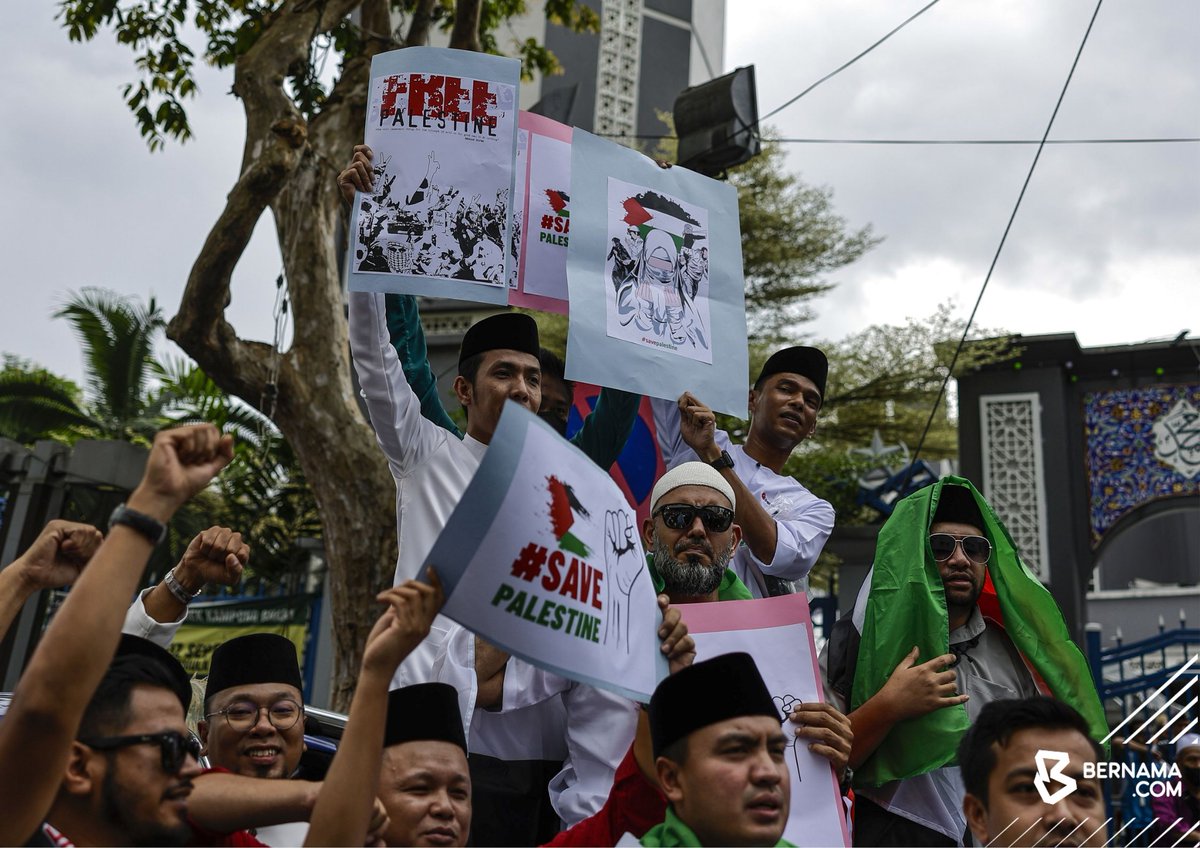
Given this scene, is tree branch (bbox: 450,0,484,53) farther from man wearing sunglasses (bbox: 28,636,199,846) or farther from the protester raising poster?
man wearing sunglasses (bbox: 28,636,199,846)

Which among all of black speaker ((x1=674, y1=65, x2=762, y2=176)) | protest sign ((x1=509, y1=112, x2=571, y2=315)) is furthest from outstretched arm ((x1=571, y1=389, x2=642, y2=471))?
black speaker ((x1=674, y1=65, x2=762, y2=176))

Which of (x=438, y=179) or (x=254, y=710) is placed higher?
(x=438, y=179)

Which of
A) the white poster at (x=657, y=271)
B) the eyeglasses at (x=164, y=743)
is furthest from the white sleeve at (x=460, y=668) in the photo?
the white poster at (x=657, y=271)

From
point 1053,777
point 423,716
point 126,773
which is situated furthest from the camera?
point 423,716

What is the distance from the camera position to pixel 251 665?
3379 mm

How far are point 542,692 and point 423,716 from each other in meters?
0.59

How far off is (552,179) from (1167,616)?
70.3ft

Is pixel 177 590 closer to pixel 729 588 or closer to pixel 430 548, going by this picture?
pixel 430 548

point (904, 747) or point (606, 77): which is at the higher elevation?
point (606, 77)

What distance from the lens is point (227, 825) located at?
7.89 feet

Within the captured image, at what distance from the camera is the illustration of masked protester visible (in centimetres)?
400

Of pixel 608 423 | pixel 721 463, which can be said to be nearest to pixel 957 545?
pixel 721 463

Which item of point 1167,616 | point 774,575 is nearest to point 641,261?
point 774,575

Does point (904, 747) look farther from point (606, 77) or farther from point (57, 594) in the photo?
point (606, 77)
